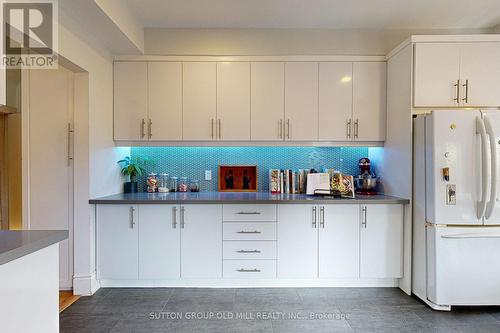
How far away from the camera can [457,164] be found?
249cm

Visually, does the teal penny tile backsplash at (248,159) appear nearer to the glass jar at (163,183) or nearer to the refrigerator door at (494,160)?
the glass jar at (163,183)

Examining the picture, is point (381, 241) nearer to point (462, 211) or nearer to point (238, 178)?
point (462, 211)

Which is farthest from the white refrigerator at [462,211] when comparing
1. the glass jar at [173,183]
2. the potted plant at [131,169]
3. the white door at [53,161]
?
the white door at [53,161]

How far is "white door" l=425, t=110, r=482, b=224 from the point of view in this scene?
247 cm

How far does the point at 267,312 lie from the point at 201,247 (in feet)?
2.77

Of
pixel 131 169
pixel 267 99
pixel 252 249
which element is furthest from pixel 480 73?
pixel 131 169

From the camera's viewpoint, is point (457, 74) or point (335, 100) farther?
point (335, 100)

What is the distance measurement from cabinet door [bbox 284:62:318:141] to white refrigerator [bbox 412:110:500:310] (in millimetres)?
1091

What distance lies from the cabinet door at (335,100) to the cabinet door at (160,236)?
1754 millimetres

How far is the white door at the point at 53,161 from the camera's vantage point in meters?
2.83

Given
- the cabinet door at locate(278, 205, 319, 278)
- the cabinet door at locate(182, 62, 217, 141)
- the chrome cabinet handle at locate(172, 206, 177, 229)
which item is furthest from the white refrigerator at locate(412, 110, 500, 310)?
the chrome cabinet handle at locate(172, 206, 177, 229)

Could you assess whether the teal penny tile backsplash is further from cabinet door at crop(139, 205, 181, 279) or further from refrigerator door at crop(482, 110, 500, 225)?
refrigerator door at crop(482, 110, 500, 225)

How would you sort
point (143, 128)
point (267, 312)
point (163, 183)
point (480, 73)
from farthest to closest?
point (163, 183)
point (143, 128)
point (480, 73)
point (267, 312)

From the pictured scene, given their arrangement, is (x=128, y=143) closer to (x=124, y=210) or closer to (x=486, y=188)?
(x=124, y=210)
